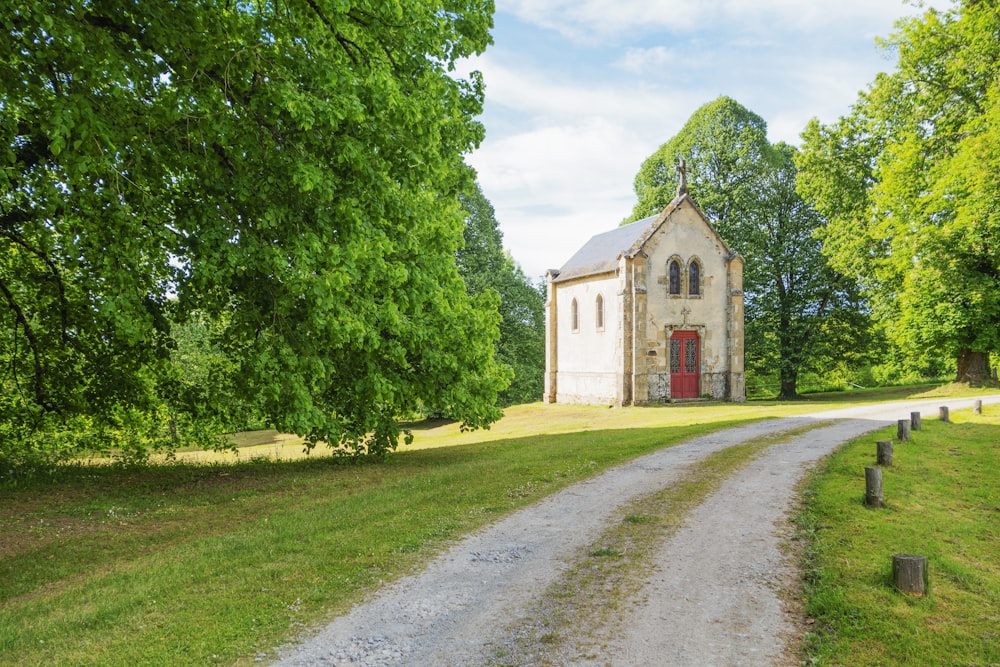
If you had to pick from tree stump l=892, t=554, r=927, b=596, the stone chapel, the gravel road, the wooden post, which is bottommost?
the gravel road

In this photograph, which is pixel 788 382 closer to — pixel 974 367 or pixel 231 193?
pixel 974 367

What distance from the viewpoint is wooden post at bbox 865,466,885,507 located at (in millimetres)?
9734

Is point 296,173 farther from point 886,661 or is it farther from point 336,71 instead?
point 886,661

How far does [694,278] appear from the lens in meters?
32.1

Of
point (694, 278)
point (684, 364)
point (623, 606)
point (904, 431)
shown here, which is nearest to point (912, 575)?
point (623, 606)

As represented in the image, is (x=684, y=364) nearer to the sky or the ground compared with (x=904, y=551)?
nearer to the sky

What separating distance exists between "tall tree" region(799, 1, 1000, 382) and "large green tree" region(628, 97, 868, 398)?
14.1 feet

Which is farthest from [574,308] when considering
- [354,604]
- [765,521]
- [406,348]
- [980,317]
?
[354,604]

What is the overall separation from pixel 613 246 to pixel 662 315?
5.12 meters

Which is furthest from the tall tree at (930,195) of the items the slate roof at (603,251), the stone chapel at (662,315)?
the slate roof at (603,251)

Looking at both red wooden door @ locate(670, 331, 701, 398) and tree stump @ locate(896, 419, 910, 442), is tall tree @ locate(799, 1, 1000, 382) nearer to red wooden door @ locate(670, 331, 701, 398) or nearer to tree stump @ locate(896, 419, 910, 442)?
red wooden door @ locate(670, 331, 701, 398)

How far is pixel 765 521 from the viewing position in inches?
361

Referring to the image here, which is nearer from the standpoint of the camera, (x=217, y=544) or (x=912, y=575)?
(x=912, y=575)

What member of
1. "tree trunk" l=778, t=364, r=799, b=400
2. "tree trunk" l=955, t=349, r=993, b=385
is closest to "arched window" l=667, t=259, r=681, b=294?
"tree trunk" l=778, t=364, r=799, b=400
